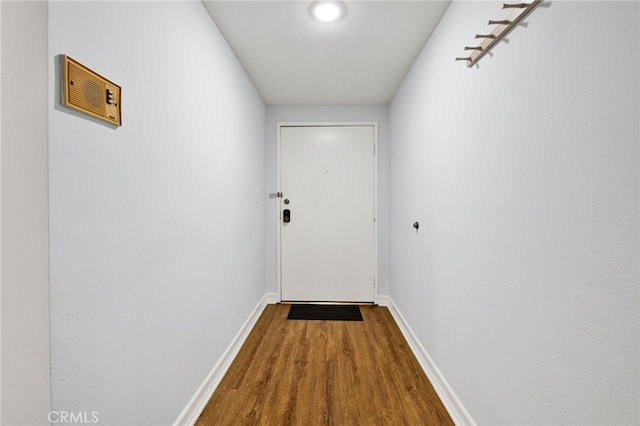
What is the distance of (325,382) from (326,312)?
1169mm

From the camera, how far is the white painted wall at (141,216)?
30.1 inches

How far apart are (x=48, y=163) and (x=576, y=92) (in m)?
1.44

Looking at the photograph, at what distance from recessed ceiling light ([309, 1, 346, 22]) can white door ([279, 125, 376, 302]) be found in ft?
4.95

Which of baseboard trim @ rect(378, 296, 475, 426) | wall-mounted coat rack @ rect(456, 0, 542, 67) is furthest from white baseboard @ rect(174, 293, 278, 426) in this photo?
wall-mounted coat rack @ rect(456, 0, 542, 67)

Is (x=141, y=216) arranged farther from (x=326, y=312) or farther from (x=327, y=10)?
(x=326, y=312)

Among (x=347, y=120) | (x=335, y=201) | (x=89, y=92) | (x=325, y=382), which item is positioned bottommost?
(x=325, y=382)

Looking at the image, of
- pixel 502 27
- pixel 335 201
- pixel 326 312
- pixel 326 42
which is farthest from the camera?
pixel 335 201

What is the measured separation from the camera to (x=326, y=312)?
2928 mm

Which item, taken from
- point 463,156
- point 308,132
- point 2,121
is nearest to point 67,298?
point 2,121

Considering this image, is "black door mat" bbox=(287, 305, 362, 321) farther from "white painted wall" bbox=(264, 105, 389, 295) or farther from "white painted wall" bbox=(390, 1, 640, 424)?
"white painted wall" bbox=(390, 1, 640, 424)

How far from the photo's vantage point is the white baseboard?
4.58 ft

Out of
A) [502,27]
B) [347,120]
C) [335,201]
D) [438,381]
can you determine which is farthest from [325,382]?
[347,120]

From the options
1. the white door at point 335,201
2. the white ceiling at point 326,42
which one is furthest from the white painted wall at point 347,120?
the white ceiling at point 326,42

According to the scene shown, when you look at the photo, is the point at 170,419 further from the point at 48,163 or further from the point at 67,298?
the point at 48,163
